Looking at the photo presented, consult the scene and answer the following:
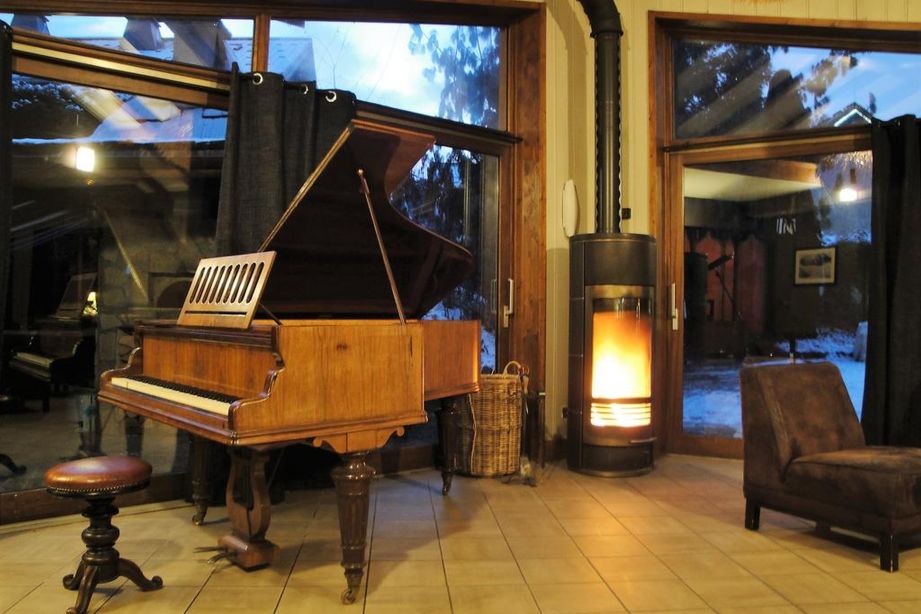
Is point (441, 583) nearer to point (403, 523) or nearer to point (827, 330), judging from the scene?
point (403, 523)

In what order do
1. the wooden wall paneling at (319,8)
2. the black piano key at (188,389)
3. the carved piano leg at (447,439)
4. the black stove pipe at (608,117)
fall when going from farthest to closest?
the black stove pipe at (608,117) → the carved piano leg at (447,439) → the wooden wall paneling at (319,8) → the black piano key at (188,389)

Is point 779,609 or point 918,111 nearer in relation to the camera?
point 779,609

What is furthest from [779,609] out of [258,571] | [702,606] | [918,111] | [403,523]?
[918,111]

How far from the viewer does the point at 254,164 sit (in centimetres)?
388

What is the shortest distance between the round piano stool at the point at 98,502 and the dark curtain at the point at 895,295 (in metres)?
4.23

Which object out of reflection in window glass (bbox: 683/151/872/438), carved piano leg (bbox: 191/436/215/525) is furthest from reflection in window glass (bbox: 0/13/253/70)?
reflection in window glass (bbox: 683/151/872/438)

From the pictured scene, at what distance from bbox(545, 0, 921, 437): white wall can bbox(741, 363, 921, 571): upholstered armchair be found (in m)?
1.77

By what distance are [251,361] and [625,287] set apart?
106 inches

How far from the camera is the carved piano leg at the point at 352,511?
256 cm

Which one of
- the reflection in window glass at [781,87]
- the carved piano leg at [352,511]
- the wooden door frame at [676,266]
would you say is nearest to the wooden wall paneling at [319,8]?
the reflection in window glass at [781,87]

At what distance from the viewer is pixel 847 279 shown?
4.99m

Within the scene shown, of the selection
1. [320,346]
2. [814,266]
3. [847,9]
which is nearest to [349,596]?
[320,346]

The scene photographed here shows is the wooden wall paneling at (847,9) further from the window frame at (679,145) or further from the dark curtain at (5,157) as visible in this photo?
the dark curtain at (5,157)

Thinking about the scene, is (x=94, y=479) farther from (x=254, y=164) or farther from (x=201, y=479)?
(x=254, y=164)
